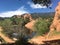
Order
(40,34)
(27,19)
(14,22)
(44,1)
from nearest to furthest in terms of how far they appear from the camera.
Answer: (44,1) < (40,34) < (14,22) < (27,19)

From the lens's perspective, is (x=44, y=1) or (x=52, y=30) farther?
(x=52, y=30)

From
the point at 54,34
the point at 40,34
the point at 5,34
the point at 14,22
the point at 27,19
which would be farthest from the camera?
the point at 27,19

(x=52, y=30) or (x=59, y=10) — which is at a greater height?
(x=59, y=10)

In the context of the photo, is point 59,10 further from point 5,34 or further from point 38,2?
point 38,2

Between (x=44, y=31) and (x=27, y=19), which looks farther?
(x=27, y=19)

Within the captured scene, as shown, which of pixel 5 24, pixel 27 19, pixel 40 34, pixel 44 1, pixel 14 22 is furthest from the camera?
pixel 27 19

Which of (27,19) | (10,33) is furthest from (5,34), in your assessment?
(27,19)

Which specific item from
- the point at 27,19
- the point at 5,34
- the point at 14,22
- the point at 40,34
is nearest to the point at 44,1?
the point at 40,34

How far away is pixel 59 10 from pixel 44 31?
4155mm

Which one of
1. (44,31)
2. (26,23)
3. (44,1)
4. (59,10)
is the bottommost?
(44,1)

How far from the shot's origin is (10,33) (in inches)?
1619

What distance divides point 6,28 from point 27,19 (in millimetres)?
19444

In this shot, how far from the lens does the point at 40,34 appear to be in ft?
124

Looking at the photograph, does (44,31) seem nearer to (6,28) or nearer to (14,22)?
(6,28)
